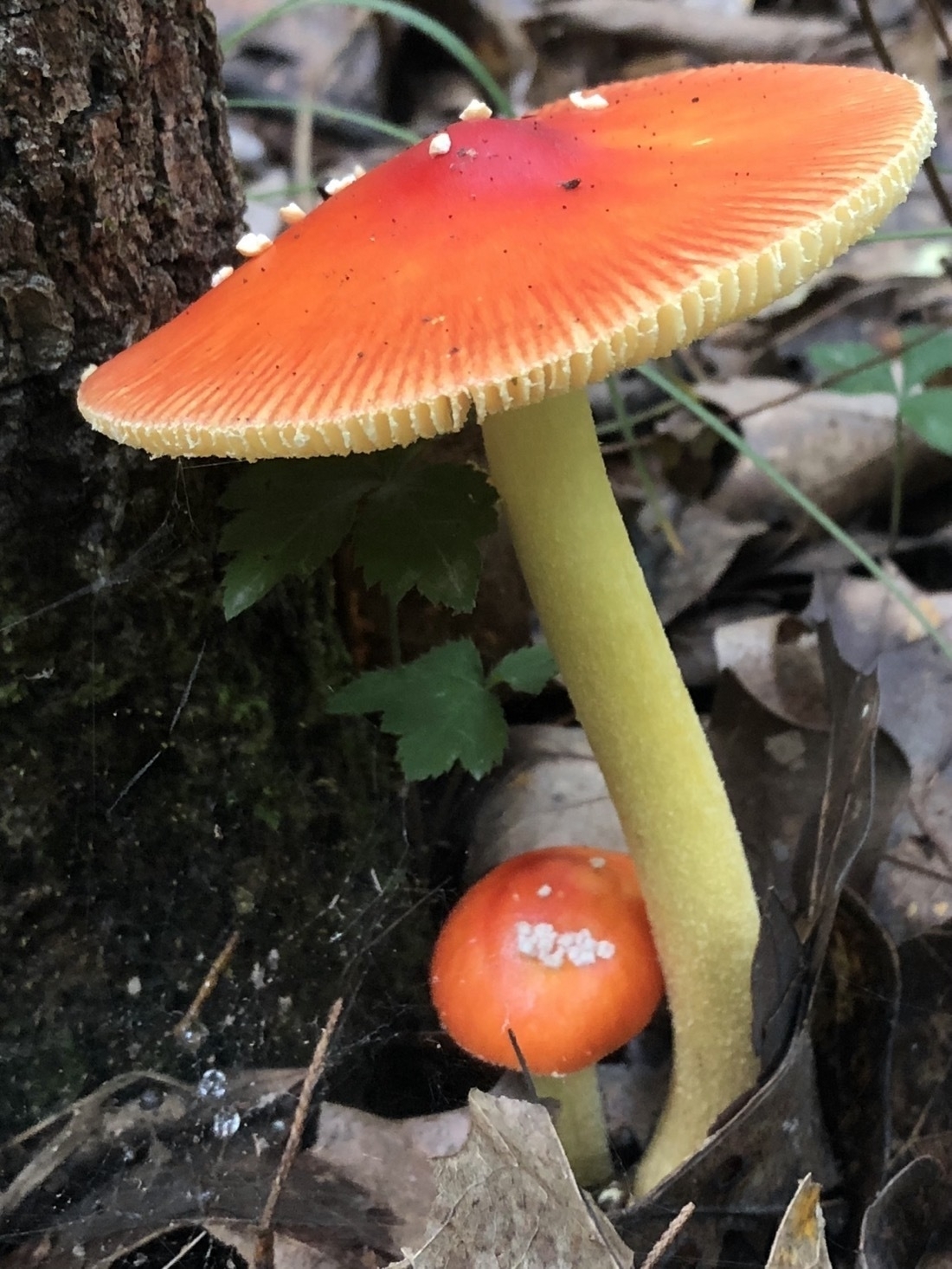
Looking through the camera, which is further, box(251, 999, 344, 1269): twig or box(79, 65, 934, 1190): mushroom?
box(251, 999, 344, 1269): twig

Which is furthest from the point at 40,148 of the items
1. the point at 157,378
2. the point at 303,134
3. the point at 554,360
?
the point at 303,134

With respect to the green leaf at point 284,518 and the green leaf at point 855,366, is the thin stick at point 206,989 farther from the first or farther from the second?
the green leaf at point 855,366

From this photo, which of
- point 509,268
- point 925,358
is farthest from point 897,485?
point 509,268

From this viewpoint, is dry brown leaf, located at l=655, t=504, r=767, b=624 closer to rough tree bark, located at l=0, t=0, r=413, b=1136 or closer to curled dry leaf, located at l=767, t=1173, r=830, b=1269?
rough tree bark, located at l=0, t=0, r=413, b=1136

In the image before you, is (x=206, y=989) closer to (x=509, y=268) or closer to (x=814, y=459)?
(x=509, y=268)

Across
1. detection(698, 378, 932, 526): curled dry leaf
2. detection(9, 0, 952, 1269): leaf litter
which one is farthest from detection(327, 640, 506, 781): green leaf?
detection(698, 378, 932, 526): curled dry leaf
